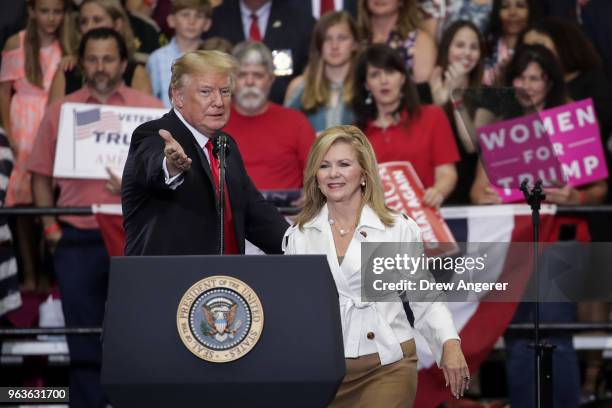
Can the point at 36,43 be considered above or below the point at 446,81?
above

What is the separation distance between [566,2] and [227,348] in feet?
14.4

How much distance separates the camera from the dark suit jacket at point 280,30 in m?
6.70

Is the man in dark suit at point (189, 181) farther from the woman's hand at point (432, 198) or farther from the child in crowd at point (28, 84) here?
the child in crowd at point (28, 84)

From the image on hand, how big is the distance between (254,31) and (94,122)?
1130 mm

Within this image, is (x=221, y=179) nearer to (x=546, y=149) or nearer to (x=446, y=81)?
(x=546, y=149)

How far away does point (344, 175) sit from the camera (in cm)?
383

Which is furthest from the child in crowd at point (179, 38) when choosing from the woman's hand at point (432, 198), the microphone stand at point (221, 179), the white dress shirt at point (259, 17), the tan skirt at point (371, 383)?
the tan skirt at point (371, 383)

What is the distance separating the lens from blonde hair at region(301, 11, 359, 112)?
6.45 m

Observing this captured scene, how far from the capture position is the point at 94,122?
6.30 meters

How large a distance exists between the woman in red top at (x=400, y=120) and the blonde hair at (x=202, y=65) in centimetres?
223

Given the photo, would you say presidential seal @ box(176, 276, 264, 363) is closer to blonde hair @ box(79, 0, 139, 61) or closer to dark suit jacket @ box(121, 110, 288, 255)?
A: dark suit jacket @ box(121, 110, 288, 255)

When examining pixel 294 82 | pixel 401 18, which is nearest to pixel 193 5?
pixel 294 82

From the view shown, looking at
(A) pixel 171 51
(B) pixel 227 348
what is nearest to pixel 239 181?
(B) pixel 227 348

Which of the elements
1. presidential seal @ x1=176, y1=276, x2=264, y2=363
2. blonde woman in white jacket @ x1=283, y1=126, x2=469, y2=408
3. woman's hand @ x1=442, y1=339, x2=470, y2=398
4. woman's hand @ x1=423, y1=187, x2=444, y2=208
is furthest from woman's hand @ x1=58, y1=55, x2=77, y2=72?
presidential seal @ x1=176, y1=276, x2=264, y2=363
